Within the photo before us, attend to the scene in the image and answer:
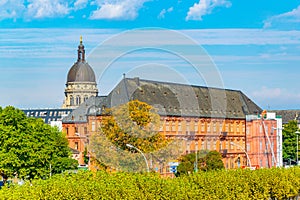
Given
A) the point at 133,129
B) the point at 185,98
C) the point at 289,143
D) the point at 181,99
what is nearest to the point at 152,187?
the point at 133,129

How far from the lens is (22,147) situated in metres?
68.1

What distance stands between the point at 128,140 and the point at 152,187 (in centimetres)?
2980

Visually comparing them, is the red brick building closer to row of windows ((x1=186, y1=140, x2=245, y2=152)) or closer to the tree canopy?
row of windows ((x1=186, y1=140, x2=245, y2=152))

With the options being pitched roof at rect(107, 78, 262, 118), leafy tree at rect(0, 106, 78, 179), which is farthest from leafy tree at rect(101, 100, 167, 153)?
pitched roof at rect(107, 78, 262, 118)

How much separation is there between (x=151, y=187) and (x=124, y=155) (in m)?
28.5

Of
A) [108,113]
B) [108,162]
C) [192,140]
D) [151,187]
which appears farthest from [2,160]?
[192,140]

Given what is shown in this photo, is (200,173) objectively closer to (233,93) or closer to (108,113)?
(108,113)

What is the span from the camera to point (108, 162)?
66375 millimetres

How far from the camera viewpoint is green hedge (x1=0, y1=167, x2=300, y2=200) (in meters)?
32.1

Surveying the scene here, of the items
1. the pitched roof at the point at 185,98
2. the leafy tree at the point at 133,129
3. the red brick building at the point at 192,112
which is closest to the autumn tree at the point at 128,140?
the leafy tree at the point at 133,129

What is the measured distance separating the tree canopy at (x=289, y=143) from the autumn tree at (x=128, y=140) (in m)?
64.3

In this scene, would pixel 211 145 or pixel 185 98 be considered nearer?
pixel 211 145

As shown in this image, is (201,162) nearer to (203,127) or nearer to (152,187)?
(203,127)

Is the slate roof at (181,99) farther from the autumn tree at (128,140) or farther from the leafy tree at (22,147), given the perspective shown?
the leafy tree at (22,147)
